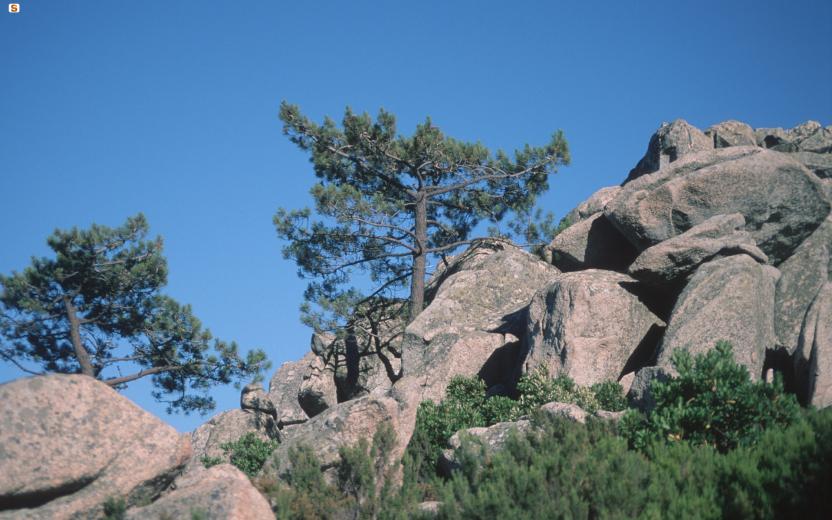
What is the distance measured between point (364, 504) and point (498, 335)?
1199 cm

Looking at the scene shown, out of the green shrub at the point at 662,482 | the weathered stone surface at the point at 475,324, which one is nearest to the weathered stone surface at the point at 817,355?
the green shrub at the point at 662,482

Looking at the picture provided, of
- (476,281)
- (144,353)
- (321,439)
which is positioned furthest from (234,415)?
(321,439)

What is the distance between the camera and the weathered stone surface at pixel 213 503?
1083 centimetres

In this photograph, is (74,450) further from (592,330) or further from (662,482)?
(592,330)

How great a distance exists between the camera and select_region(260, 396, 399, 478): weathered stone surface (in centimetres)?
1466

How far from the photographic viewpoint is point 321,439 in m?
14.9

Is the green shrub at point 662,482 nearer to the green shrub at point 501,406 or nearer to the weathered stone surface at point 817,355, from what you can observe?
the weathered stone surface at point 817,355

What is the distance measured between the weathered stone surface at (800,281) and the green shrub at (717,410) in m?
6.02

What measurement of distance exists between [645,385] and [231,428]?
1543cm

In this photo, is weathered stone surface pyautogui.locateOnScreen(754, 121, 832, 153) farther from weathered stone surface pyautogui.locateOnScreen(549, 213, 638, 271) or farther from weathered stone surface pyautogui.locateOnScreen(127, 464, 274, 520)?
weathered stone surface pyautogui.locateOnScreen(127, 464, 274, 520)

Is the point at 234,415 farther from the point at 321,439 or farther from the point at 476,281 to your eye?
the point at 321,439

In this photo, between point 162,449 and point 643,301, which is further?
point 643,301

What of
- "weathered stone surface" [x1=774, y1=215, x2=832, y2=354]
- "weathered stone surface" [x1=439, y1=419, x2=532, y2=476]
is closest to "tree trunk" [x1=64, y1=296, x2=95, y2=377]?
"weathered stone surface" [x1=439, y1=419, x2=532, y2=476]

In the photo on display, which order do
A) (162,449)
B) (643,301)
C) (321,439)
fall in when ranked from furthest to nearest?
(643,301) → (321,439) → (162,449)
